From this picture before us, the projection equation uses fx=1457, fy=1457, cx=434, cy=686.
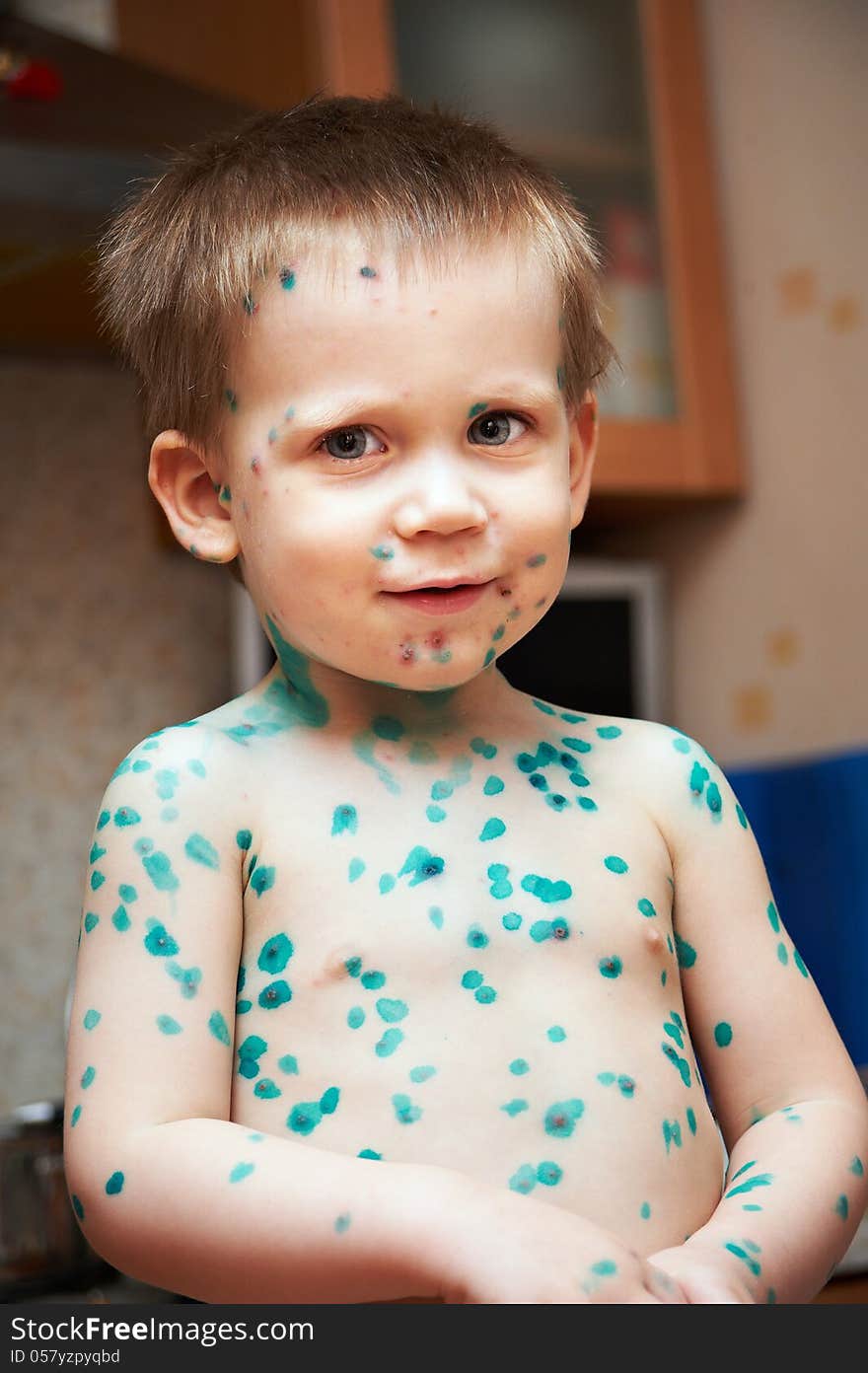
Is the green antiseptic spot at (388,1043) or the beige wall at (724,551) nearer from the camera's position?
the green antiseptic spot at (388,1043)

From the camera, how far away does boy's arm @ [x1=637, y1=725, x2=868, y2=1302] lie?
570 millimetres

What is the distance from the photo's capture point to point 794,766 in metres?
1.72

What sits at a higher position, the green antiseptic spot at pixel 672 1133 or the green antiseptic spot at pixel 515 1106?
the green antiseptic spot at pixel 515 1106

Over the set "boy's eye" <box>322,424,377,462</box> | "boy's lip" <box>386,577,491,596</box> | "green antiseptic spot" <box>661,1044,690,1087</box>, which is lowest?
"green antiseptic spot" <box>661,1044,690,1087</box>

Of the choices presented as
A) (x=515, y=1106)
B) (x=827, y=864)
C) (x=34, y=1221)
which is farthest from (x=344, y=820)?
(x=827, y=864)

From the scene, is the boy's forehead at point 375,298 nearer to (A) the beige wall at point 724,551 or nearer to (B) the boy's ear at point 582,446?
(B) the boy's ear at point 582,446

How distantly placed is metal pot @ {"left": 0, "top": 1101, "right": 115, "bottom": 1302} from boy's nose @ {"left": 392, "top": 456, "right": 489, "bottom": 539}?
Result: 88cm

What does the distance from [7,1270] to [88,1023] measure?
0.81m

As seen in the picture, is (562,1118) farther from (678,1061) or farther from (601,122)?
(601,122)

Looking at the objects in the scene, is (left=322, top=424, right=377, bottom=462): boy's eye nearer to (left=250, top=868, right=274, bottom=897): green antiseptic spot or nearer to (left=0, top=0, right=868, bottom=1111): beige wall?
(left=250, top=868, right=274, bottom=897): green antiseptic spot

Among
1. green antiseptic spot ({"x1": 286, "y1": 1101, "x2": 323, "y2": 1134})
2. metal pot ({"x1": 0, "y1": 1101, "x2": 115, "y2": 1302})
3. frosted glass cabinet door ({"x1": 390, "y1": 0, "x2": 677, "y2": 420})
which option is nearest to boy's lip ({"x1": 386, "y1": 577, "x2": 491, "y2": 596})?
green antiseptic spot ({"x1": 286, "y1": 1101, "x2": 323, "y2": 1134})

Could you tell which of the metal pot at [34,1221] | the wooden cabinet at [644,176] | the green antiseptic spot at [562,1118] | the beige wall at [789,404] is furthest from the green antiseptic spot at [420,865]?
the wooden cabinet at [644,176]

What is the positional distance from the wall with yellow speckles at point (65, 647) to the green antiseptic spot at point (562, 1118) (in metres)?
1.53

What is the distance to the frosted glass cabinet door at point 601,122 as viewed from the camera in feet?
6.88
